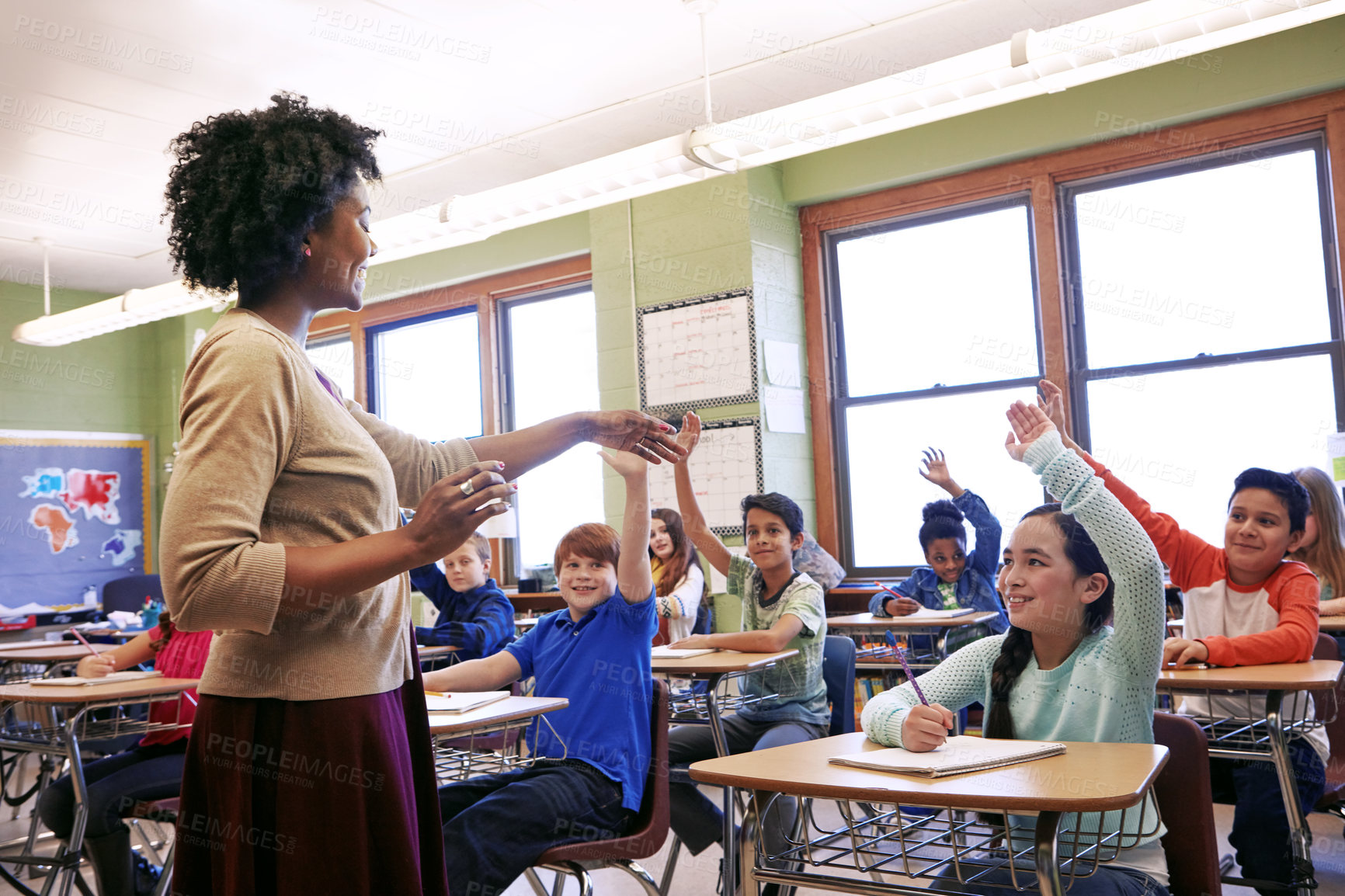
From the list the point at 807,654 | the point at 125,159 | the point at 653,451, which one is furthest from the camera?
the point at 125,159

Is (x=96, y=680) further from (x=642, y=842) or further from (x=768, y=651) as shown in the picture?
(x=768, y=651)

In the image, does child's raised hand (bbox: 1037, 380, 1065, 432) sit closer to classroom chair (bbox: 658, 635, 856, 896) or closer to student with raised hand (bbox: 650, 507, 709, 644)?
classroom chair (bbox: 658, 635, 856, 896)

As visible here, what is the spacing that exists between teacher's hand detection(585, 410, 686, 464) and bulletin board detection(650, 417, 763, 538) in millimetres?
3651

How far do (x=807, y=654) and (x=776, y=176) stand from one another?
303 centimetres

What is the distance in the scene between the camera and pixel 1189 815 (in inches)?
60.6

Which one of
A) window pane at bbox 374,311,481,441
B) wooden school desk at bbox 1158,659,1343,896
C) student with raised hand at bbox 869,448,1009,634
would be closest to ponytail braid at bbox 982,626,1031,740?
wooden school desk at bbox 1158,659,1343,896

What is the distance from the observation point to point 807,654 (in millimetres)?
3096

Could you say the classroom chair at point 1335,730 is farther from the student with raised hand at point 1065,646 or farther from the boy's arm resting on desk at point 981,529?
the boy's arm resting on desk at point 981,529

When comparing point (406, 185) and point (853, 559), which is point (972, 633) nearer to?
point (853, 559)

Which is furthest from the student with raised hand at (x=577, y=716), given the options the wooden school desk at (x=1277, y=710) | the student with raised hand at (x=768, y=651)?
the wooden school desk at (x=1277, y=710)

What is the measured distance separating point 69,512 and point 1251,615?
295 inches

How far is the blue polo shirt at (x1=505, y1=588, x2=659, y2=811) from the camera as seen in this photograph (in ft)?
6.97

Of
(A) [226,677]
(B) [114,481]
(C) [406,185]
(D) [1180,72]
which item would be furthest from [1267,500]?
(B) [114,481]

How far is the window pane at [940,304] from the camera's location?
4.96 meters
